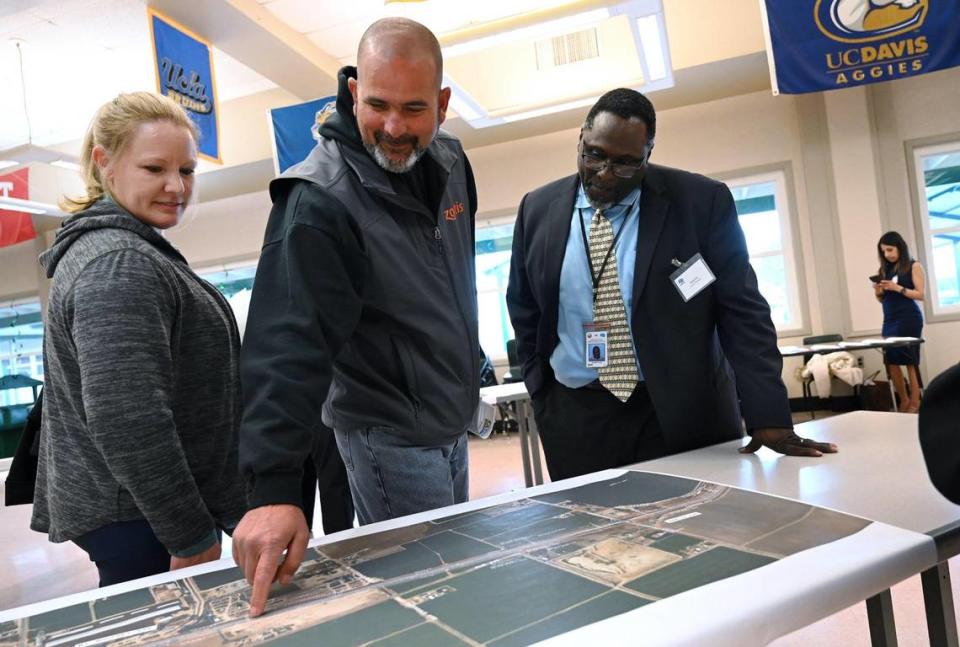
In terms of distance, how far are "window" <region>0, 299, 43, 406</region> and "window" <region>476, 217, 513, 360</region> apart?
730 centimetres

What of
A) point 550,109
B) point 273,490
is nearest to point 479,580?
point 273,490

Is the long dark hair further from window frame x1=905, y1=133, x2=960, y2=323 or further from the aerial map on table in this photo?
the aerial map on table

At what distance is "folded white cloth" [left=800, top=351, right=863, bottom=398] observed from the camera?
6.26 m

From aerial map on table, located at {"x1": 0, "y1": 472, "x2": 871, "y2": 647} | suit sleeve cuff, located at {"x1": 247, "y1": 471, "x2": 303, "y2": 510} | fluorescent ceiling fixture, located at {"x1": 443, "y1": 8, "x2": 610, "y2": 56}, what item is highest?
fluorescent ceiling fixture, located at {"x1": 443, "y1": 8, "x2": 610, "y2": 56}

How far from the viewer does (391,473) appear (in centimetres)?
119

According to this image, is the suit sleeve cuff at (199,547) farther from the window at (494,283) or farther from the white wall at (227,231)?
the white wall at (227,231)

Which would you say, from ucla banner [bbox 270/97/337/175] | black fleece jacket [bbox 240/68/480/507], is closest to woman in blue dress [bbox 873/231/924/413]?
ucla banner [bbox 270/97/337/175]

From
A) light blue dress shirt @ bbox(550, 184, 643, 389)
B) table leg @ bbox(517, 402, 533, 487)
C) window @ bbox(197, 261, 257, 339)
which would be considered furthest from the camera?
window @ bbox(197, 261, 257, 339)

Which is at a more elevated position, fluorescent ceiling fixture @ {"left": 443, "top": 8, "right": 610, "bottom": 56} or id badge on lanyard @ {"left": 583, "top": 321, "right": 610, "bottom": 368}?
fluorescent ceiling fixture @ {"left": 443, "top": 8, "right": 610, "bottom": 56}

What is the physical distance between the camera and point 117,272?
1.04 m

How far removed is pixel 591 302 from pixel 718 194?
1.24ft

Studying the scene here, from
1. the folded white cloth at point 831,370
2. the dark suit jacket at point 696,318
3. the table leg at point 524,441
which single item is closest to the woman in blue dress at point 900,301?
the folded white cloth at point 831,370

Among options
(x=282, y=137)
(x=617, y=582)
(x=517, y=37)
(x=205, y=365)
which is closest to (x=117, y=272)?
(x=205, y=365)

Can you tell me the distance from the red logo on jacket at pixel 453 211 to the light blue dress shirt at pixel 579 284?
0.38m
